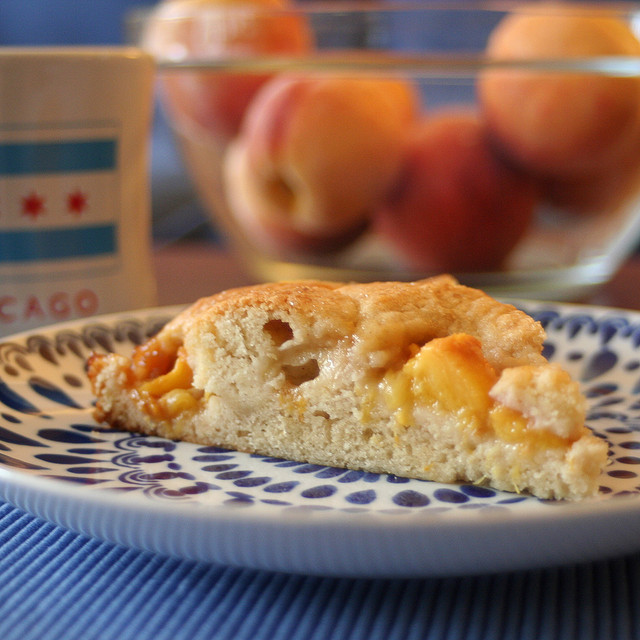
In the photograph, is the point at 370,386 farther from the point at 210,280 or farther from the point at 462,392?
the point at 210,280

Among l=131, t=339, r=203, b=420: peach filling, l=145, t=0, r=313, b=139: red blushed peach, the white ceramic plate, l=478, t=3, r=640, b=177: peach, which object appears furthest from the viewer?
l=145, t=0, r=313, b=139: red blushed peach

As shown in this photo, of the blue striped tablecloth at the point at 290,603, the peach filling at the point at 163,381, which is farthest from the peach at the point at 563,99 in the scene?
the blue striped tablecloth at the point at 290,603

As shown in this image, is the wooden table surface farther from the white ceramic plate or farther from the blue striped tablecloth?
the blue striped tablecloth

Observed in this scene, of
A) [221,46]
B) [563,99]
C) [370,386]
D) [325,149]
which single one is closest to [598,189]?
[563,99]

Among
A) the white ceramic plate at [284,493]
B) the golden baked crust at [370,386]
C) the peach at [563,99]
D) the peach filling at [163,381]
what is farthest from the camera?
the peach at [563,99]

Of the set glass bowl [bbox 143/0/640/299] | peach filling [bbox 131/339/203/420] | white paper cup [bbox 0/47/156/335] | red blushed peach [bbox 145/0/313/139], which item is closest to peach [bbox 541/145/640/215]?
glass bowl [bbox 143/0/640/299]

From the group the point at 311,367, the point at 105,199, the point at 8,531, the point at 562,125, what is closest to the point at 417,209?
the point at 562,125

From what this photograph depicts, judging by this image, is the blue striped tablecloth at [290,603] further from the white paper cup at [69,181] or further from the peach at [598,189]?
the peach at [598,189]
